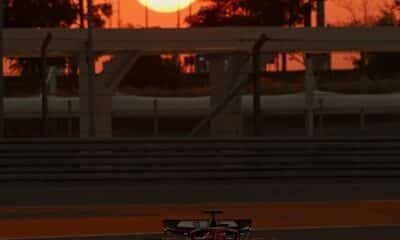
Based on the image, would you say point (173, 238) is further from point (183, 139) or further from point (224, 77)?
point (224, 77)

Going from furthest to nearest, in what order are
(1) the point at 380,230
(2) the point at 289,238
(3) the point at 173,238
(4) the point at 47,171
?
1. (4) the point at 47,171
2. (1) the point at 380,230
3. (2) the point at 289,238
4. (3) the point at 173,238

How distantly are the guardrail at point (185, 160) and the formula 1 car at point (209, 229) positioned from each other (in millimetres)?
9601

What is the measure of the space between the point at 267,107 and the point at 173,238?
2367 cm

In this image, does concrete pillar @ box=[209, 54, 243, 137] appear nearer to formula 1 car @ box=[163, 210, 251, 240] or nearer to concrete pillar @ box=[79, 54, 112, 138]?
concrete pillar @ box=[79, 54, 112, 138]

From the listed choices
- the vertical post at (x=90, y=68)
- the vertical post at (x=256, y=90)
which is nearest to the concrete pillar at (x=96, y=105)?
the vertical post at (x=90, y=68)

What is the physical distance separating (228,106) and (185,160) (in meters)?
5.01

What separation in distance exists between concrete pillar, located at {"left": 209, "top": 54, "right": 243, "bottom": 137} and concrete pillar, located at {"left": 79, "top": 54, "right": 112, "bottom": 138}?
2259mm

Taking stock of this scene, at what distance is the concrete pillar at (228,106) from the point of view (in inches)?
804

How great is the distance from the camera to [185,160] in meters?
15.6

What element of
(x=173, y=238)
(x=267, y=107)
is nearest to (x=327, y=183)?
(x=173, y=238)

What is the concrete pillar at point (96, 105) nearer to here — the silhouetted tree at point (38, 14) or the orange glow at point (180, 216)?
the orange glow at point (180, 216)

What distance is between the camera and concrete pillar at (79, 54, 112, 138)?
781 inches

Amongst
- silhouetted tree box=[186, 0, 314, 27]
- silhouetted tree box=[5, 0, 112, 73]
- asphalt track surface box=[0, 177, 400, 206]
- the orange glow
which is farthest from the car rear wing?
silhouetted tree box=[186, 0, 314, 27]

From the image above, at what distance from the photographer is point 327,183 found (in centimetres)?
1549
